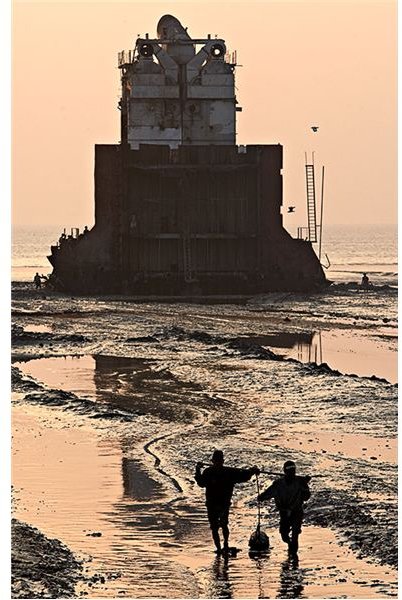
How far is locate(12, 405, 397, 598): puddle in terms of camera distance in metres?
14.0

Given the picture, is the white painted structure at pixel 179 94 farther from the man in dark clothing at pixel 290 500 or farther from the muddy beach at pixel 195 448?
the man in dark clothing at pixel 290 500

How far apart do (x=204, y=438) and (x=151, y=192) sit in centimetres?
4204

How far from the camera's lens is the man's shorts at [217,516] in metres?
15.4

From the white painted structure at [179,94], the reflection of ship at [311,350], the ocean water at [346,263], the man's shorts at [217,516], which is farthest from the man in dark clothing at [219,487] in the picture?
the ocean water at [346,263]

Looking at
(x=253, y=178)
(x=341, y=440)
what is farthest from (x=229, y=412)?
(x=253, y=178)

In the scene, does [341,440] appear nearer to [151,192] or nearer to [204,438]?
[204,438]

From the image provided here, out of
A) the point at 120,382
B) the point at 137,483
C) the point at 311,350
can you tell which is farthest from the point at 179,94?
the point at 137,483

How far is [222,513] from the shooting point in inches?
608

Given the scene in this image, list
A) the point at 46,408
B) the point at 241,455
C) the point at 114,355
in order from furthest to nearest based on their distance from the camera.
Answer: the point at 114,355
the point at 46,408
the point at 241,455

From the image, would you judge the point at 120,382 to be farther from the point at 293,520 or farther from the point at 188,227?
the point at 188,227

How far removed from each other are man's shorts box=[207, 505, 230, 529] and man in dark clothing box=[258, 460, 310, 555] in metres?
0.42

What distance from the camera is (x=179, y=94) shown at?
69875mm

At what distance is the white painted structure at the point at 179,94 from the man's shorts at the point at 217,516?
53690mm

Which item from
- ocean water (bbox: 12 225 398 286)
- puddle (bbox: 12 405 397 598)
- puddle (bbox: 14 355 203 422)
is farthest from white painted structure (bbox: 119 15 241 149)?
puddle (bbox: 12 405 397 598)
